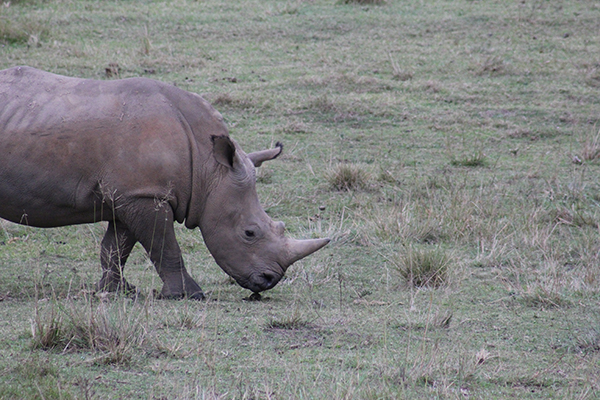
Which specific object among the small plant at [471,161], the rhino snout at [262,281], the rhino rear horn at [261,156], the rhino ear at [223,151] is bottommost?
the small plant at [471,161]

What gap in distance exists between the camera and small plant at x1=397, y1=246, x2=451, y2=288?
628 cm

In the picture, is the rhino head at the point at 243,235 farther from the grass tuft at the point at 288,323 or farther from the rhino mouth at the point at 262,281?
the grass tuft at the point at 288,323

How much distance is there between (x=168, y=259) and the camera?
5.93m

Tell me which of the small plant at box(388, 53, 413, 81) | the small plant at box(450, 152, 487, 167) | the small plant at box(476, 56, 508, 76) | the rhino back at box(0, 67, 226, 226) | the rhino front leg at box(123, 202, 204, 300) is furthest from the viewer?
the small plant at box(476, 56, 508, 76)

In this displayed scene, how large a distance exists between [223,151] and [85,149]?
0.90 metres

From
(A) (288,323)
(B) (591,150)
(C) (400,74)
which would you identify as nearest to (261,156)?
(A) (288,323)

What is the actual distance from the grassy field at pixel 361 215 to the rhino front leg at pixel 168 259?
0.56 feet

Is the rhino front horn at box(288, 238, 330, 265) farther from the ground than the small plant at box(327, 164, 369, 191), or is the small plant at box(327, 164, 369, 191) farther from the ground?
the rhino front horn at box(288, 238, 330, 265)

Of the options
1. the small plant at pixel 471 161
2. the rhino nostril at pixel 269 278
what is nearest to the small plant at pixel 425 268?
the rhino nostril at pixel 269 278

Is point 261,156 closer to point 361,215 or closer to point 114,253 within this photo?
point 114,253

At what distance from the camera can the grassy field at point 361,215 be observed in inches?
174

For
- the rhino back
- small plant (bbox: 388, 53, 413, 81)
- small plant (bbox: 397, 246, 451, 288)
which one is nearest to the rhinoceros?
the rhino back

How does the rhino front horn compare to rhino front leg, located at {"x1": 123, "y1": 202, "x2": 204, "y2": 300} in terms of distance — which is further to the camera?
the rhino front horn

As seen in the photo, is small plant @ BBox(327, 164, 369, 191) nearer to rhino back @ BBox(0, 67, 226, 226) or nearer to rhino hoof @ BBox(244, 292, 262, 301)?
rhino hoof @ BBox(244, 292, 262, 301)
